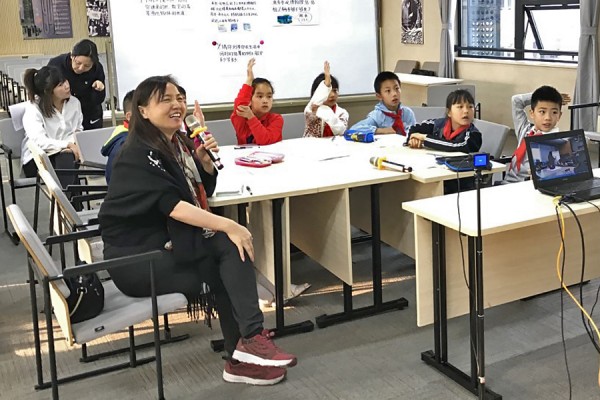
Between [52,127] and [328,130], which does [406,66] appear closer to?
[328,130]

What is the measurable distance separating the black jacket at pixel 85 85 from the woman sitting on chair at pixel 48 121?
457mm

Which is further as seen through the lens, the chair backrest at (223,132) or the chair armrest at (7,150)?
the chair armrest at (7,150)

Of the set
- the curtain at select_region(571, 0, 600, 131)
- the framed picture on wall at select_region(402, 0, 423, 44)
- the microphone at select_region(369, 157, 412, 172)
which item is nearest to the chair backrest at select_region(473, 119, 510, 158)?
the microphone at select_region(369, 157, 412, 172)

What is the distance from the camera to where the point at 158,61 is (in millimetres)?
5867

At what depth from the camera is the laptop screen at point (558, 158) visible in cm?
294

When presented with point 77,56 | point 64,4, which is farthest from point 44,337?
point 64,4

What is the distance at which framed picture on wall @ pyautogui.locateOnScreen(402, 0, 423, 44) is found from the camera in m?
9.52

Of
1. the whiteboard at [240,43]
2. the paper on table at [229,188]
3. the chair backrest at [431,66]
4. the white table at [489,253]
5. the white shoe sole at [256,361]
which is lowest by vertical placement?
the white shoe sole at [256,361]

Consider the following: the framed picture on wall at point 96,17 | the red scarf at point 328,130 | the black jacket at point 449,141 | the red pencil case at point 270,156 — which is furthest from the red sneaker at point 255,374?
the framed picture on wall at point 96,17

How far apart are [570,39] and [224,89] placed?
384cm

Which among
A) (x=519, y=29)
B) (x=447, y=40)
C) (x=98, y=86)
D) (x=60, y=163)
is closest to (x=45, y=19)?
(x=447, y=40)

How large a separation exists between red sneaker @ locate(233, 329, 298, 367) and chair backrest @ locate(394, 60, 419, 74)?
703 centimetres

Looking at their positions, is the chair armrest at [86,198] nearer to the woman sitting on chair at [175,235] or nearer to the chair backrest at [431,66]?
the woman sitting on chair at [175,235]

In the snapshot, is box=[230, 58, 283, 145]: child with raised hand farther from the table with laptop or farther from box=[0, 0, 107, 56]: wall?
box=[0, 0, 107, 56]: wall
